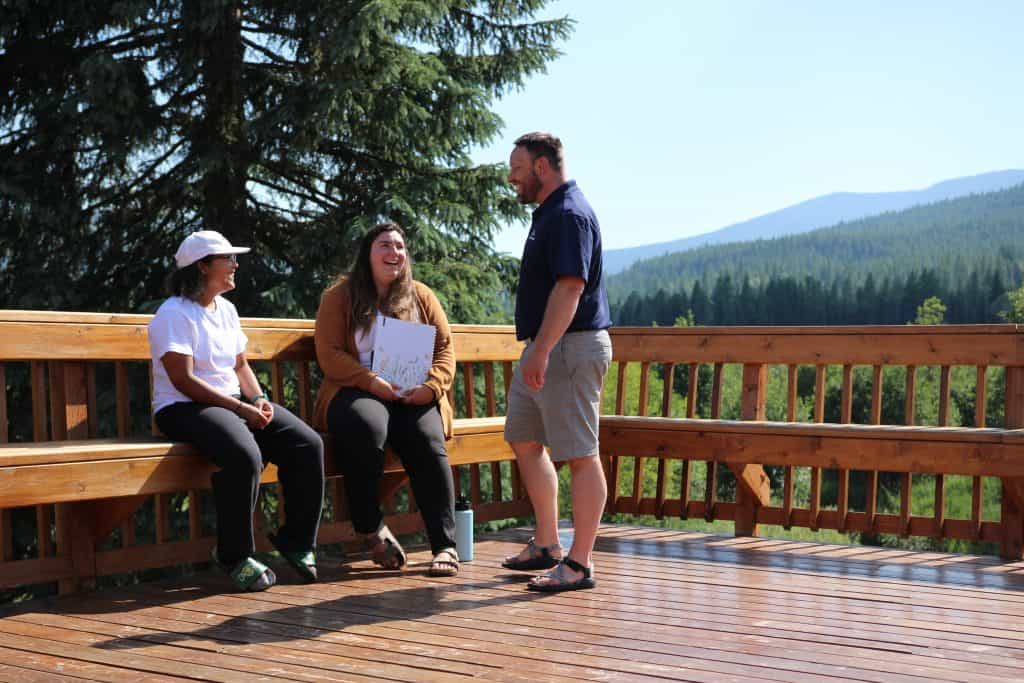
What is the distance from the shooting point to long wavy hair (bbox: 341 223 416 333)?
4809 mm

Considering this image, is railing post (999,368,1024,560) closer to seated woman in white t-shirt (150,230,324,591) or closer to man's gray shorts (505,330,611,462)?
man's gray shorts (505,330,611,462)

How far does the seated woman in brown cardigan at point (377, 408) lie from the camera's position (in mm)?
4625

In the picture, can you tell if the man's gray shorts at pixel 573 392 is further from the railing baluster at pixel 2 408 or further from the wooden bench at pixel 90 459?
the railing baluster at pixel 2 408

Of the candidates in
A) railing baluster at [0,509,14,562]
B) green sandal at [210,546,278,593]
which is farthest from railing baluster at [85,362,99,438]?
green sandal at [210,546,278,593]

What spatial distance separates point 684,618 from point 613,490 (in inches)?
90.5

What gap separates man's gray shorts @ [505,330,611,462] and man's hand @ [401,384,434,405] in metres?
0.69

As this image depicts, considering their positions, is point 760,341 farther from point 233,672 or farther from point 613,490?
point 233,672

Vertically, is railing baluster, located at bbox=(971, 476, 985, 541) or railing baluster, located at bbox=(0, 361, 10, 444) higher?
railing baluster, located at bbox=(0, 361, 10, 444)

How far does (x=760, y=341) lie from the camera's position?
19.0 feet

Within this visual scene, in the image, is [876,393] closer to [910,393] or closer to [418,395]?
[910,393]

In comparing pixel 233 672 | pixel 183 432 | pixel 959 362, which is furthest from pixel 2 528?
pixel 959 362

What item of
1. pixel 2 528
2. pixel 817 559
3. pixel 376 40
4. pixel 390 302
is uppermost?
pixel 376 40

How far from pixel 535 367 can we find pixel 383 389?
89 cm

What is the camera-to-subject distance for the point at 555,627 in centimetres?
371
